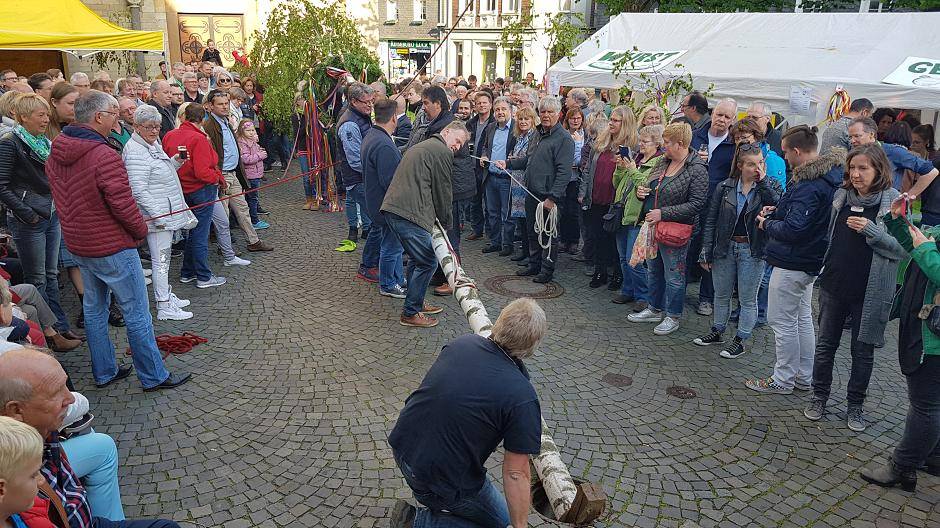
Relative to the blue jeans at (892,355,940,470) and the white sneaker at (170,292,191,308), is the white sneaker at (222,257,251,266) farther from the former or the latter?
the blue jeans at (892,355,940,470)

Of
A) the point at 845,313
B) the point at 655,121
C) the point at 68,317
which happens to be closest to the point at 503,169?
the point at 655,121

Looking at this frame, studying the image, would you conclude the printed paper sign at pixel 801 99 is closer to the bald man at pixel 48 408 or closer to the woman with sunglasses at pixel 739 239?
the woman with sunglasses at pixel 739 239

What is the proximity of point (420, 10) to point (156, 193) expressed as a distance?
118 feet

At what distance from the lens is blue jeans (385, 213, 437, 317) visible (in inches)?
246

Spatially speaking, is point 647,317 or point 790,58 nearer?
point 647,317

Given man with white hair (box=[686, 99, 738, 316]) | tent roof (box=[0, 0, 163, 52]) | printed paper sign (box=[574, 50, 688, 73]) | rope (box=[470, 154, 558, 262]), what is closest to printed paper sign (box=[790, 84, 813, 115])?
man with white hair (box=[686, 99, 738, 316])

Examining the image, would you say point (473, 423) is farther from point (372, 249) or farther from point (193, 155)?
point (193, 155)

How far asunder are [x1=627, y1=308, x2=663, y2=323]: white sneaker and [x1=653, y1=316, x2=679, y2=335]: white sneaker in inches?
9.8

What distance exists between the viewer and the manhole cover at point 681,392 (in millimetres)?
5191

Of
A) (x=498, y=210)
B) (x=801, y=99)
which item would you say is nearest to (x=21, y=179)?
(x=498, y=210)

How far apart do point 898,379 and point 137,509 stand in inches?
235

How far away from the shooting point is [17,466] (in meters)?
1.97

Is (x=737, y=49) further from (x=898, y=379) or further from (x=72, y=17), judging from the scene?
(x=72, y=17)

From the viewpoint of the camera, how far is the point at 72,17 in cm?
1334
